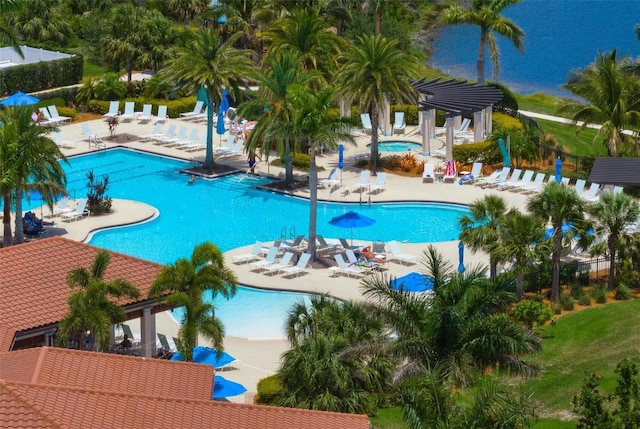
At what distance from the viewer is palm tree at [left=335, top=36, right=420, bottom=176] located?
46438mm

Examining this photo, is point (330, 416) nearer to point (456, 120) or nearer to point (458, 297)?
point (458, 297)

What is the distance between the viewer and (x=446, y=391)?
72.0ft

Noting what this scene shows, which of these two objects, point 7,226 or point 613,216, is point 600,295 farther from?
point 7,226

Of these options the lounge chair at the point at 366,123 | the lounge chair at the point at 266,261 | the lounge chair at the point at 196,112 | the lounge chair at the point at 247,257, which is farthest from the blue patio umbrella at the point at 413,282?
the lounge chair at the point at 196,112

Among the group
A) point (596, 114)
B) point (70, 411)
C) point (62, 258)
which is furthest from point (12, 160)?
point (596, 114)

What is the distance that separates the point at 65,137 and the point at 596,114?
2197cm

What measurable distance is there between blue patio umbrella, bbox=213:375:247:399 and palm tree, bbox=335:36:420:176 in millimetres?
20602

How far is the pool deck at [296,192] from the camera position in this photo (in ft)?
104

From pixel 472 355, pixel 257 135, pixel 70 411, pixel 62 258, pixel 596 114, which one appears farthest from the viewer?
pixel 596 114

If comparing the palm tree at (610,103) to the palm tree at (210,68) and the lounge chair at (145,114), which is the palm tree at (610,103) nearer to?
the palm tree at (210,68)

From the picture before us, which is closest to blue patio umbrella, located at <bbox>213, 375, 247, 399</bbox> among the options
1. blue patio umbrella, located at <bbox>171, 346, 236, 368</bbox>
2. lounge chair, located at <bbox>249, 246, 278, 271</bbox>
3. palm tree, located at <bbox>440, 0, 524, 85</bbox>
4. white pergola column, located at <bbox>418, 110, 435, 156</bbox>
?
blue patio umbrella, located at <bbox>171, 346, 236, 368</bbox>

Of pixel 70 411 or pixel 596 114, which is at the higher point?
pixel 596 114

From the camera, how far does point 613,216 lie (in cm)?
3459

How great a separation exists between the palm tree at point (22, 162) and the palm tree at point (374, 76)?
12557 millimetres
